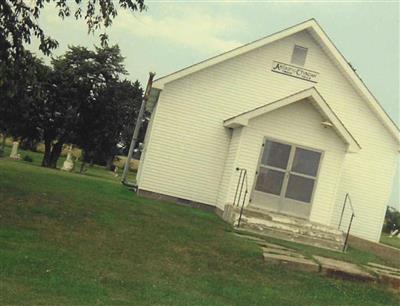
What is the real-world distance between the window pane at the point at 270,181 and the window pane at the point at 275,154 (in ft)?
0.93

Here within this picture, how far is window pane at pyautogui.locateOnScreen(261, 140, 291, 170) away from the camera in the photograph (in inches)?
741

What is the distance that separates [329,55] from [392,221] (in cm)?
3027

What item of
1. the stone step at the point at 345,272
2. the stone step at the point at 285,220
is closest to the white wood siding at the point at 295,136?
the stone step at the point at 285,220

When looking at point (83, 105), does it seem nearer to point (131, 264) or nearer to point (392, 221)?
point (392, 221)

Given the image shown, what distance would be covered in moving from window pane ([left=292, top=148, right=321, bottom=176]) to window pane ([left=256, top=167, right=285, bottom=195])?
669 mm

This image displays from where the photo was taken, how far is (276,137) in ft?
61.5

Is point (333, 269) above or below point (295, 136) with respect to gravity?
below

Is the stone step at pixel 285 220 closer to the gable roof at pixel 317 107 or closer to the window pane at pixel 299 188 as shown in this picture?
the window pane at pixel 299 188

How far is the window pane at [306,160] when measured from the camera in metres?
18.8

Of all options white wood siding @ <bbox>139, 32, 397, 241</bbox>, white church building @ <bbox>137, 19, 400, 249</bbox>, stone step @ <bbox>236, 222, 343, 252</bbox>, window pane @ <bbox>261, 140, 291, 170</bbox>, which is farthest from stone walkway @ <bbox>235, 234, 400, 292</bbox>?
white wood siding @ <bbox>139, 32, 397, 241</bbox>

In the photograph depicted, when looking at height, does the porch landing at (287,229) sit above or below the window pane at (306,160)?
below

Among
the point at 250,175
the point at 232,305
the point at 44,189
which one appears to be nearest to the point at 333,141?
the point at 250,175

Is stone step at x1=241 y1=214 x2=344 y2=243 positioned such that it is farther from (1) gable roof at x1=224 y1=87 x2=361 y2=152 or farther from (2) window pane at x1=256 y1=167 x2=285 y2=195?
(1) gable roof at x1=224 y1=87 x2=361 y2=152

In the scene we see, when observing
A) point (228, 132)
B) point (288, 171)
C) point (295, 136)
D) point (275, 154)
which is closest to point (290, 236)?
point (288, 171)
